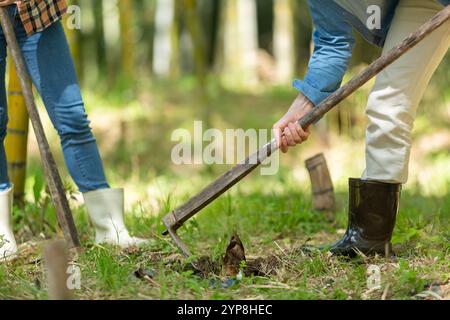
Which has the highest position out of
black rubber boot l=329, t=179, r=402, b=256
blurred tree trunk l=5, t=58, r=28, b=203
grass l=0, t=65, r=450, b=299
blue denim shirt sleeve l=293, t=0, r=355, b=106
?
blue denim shirt sleeve l=293, t=0, r=355, b=106

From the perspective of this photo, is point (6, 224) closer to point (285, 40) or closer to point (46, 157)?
point (46, 157)

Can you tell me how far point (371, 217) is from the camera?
307 centimetres

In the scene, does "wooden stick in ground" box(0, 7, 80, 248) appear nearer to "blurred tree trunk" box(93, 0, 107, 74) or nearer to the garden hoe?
the garden hoe

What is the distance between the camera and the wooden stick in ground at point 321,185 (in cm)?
438

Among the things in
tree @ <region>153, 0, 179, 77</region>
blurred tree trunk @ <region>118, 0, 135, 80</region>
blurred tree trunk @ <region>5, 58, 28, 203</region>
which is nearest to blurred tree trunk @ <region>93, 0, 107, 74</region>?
tree @ <region>153, 0, 179, 77</region>

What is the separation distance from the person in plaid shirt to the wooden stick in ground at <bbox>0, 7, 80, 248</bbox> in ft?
0.36

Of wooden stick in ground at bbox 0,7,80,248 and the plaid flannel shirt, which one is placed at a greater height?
the plaid flannel shirt

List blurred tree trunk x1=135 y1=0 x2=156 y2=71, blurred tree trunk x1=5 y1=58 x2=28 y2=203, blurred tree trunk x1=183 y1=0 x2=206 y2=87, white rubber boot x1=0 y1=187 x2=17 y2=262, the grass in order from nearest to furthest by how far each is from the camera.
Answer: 1. the grass
2. white rubber boot x1=0 y1=187 x2=17 y2=262
3. blurred tree trunk x1=5 y1=58 x2=28 y2=203
4. blurred tree trunk x1=183 y1=0 x2=206 y2=87
5. blurred tree trunk x1=135 y1=0 x2=156 y2=71

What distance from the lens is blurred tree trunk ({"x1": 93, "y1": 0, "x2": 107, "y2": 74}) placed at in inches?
603

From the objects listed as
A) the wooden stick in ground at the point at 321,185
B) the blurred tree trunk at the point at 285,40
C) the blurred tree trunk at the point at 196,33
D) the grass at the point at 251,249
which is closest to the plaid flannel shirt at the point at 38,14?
the grass at the point at 251,249

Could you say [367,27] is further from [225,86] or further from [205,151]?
[225,86]

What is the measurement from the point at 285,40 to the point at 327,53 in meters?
11.2

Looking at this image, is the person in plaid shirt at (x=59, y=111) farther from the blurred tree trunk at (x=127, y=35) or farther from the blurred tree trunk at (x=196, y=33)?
the blurred tree trunk at (x=127, y=35)

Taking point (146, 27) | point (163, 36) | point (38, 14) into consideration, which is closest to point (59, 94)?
point (38, 14)
